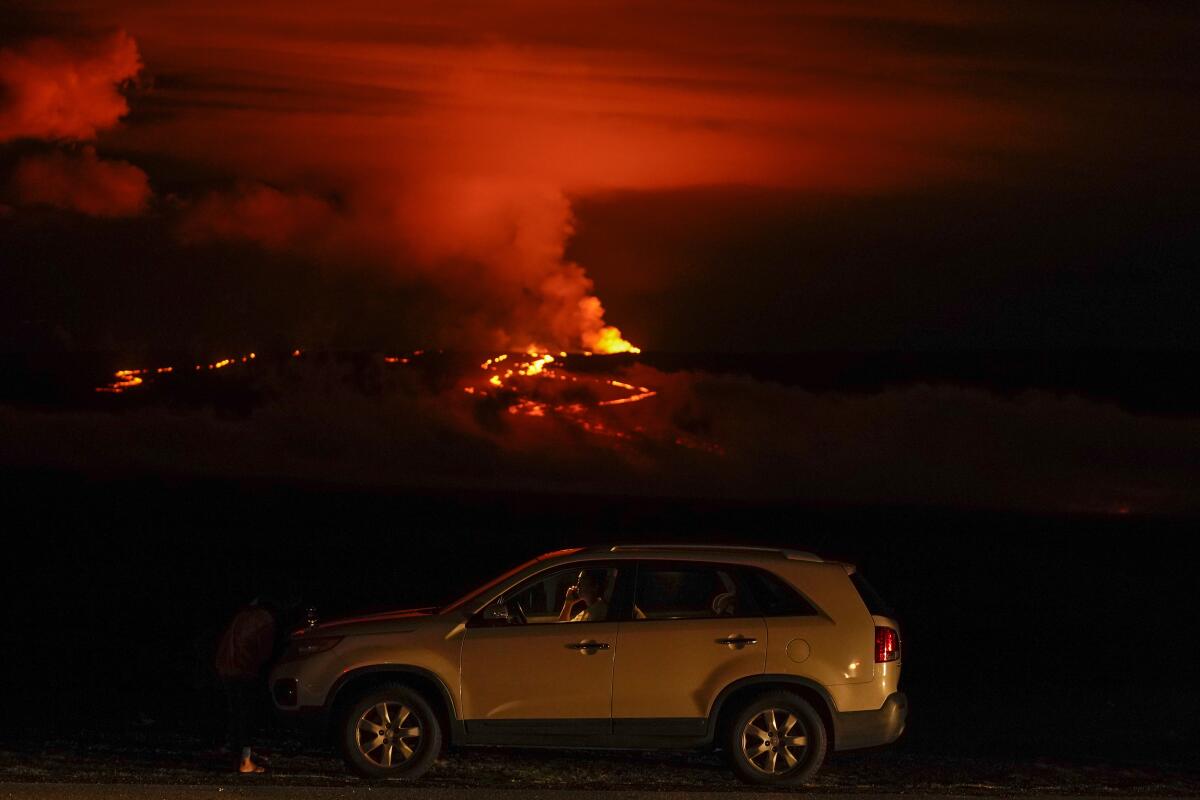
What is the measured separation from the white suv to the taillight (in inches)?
0.5

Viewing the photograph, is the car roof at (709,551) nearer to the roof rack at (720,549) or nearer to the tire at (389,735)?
the roof rack at (720,549)

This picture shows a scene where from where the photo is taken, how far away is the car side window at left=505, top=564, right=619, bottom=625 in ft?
34.4

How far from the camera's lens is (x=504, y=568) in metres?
46.2

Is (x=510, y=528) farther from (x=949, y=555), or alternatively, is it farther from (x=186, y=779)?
(x=186, y=779)

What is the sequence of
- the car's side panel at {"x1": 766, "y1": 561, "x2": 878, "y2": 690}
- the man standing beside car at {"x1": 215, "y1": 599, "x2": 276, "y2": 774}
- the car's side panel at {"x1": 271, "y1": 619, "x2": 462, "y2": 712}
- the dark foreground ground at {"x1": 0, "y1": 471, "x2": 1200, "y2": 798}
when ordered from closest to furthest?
the car's side panel at {"x1": 766, "y1": 561, "x2": 878, "y2": 690}, the car's side panel at {"x1": 271, "y1": 619, "x2": 462, "y2": 712}, the man standing beside car at {"x1": 215, "y1": 599, "x2": 276, "y2": 774}, the dark foreground ground at {"x1": 0, "y1": 471, "x2": 1200, "y2": 798}

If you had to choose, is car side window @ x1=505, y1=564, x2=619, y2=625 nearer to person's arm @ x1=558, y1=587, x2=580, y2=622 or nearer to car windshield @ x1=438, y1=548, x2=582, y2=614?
person's arm @ x1=558, y1=587, x2=580, y2=622

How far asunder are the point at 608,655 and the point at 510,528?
49621mm

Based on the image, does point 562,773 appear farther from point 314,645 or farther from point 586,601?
point 314,645

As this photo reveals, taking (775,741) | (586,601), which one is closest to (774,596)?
(775,741)

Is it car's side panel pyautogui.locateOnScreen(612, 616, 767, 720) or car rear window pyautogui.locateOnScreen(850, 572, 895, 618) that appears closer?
car's side panel pyautogui.locateOnScreen(612, 616, 767, 720)

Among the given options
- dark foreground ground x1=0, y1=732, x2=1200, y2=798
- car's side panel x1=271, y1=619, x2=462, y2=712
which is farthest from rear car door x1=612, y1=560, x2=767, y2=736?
car's side panel x1=271, y1=619, x2=462, y2=712

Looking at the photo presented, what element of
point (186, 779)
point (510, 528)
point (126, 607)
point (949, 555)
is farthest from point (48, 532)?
point (186, 779)

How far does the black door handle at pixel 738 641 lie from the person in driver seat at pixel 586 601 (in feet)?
2.62

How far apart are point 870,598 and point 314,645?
3667 millimetres
